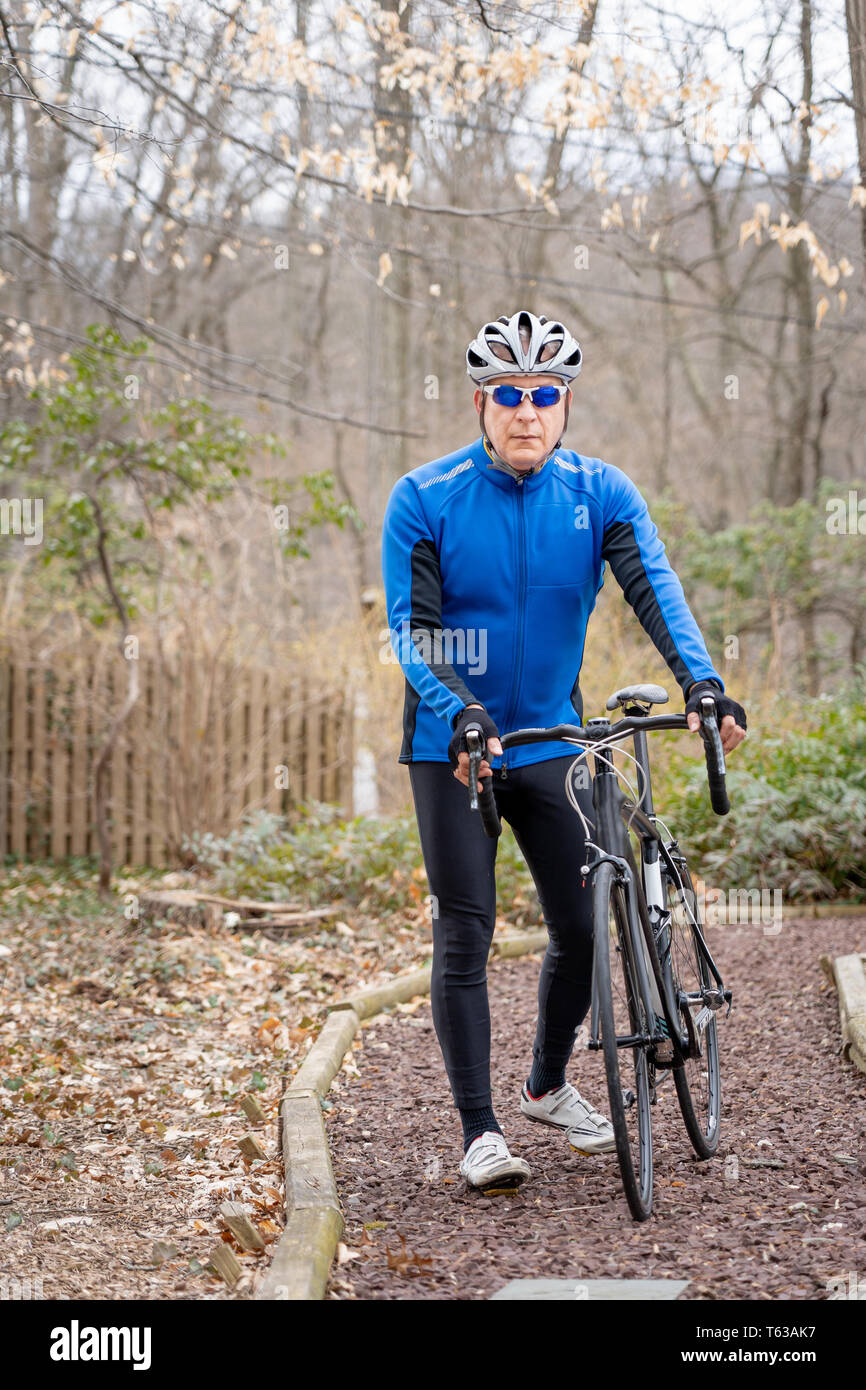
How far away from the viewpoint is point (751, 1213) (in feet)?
9.69

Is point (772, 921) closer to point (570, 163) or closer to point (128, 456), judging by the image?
point (128, 456)

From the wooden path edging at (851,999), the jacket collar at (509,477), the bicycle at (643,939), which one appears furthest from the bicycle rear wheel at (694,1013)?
the jacket collar at (509,477)

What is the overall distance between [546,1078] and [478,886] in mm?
708

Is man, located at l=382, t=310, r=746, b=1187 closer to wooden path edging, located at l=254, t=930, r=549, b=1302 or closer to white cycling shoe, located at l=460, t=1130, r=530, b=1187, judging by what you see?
white cycling shoe, located at l=460, t=1130, r=530, b=1187

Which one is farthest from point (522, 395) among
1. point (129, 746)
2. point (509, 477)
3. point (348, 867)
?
point (129, 746)

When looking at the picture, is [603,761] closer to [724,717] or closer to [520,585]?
[724,717]

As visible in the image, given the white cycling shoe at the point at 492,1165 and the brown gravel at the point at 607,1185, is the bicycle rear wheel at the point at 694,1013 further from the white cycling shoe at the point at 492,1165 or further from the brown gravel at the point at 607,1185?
the white cycling shoe at the point at 492,1165

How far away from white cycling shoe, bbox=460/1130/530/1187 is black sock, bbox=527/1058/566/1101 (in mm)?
371

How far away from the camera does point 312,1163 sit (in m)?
3.28

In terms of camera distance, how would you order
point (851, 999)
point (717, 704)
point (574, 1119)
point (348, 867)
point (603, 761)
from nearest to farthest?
1. point (717, 704)
2. point (603, 761)
3. point (574, 1119)
4. point (851, 999)
5. point (348, 867)

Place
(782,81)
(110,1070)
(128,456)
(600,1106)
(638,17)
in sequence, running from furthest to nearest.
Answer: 1. (128,456)
2. (638,17)
3. (782,81)
4. (110,1070)
5. (600,1106)

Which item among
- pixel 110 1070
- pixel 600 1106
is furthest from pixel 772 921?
pixel 110 1070

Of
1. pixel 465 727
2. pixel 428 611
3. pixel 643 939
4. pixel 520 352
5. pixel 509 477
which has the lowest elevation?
pixel 643 939
